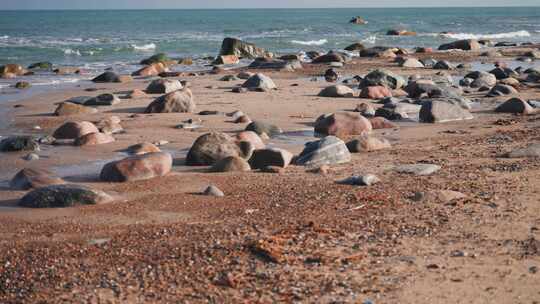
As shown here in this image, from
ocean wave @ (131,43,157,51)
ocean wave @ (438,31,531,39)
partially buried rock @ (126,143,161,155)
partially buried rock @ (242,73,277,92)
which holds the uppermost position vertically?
partially buried rock @ (126,143,161,155)

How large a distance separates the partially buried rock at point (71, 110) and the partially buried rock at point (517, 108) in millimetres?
6869

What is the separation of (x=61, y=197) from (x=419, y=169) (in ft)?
11.5

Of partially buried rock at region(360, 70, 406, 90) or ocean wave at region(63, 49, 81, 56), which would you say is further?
ocean wave at region(63, 49, 81, 56)

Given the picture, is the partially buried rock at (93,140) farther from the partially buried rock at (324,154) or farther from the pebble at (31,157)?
the partially buried rock at (324,154)

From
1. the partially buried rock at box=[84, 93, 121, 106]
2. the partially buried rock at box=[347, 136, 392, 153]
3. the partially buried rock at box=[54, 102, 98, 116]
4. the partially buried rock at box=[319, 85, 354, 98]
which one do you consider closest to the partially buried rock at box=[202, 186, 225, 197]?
the partially buried rock at box=[347, 136, 392, 153]

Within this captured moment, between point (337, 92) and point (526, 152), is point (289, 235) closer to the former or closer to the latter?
point (526, 152)

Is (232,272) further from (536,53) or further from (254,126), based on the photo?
(536,53)

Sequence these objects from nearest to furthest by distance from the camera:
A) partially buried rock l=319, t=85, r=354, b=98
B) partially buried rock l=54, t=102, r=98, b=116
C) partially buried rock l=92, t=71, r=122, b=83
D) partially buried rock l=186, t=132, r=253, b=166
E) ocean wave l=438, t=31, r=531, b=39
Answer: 1. partially buried rock l=186, t=132, r=253, b=166
2. partially buried rock l=54, t=102, r=98, b=116
3. partially buried rock l=319, t=85, r=354, b=98
4. partially buried rock l=92, t=71, r=122, b=83
5. ocean wave l=438, t=31, r=531, b=39

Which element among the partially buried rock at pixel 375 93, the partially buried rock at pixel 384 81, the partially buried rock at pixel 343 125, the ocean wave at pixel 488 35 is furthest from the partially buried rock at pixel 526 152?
the ocean wave at pixel 488 35

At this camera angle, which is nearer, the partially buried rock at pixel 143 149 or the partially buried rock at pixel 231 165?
the partially buried rock at pixel 231 165

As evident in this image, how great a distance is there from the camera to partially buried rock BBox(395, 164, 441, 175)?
7453 millimetres

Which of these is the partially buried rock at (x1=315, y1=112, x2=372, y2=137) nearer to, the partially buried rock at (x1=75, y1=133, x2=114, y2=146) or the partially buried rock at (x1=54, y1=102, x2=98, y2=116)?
the partially buried rock at (x1=75, y1=133, x2=114, y2=146)

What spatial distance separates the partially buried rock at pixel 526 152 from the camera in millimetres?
8055

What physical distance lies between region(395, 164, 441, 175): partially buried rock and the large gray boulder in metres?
22.0
